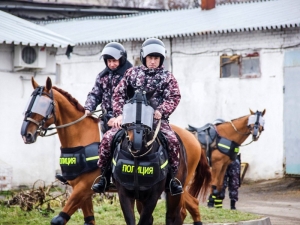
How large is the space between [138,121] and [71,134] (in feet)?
7.66

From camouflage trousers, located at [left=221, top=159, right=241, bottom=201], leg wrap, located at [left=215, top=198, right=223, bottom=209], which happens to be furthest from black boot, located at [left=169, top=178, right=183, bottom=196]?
camouflage trousers, located at [left=221, top=159, right=241, bottom=201]

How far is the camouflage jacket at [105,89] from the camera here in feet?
38.4

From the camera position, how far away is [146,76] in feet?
33.2

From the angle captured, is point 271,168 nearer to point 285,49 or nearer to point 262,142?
point 262,142

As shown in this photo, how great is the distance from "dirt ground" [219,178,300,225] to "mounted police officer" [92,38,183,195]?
570cm

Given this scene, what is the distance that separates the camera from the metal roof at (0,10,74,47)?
20312 millimetres

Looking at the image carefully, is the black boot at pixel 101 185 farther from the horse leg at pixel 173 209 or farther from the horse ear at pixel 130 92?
the horse ear at pixel 130 92

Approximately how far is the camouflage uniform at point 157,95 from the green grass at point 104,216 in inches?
110

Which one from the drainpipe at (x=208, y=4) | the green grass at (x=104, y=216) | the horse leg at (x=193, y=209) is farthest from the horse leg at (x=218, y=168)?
the drainpipe at (x=208, y=4)

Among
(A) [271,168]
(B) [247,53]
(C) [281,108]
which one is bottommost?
(A) [271,168]

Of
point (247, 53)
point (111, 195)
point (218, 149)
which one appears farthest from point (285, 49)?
point (111, 195)

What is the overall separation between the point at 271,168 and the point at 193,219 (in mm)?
12885

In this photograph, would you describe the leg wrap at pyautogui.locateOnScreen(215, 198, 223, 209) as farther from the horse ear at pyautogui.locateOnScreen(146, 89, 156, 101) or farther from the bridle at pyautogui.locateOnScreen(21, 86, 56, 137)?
the horse ear at pyautogui.locateOnScreen(146, 89, 156, 101)

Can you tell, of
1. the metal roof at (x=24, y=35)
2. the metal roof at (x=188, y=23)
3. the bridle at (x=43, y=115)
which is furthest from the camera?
the metal roof at (x=188, y=23)
